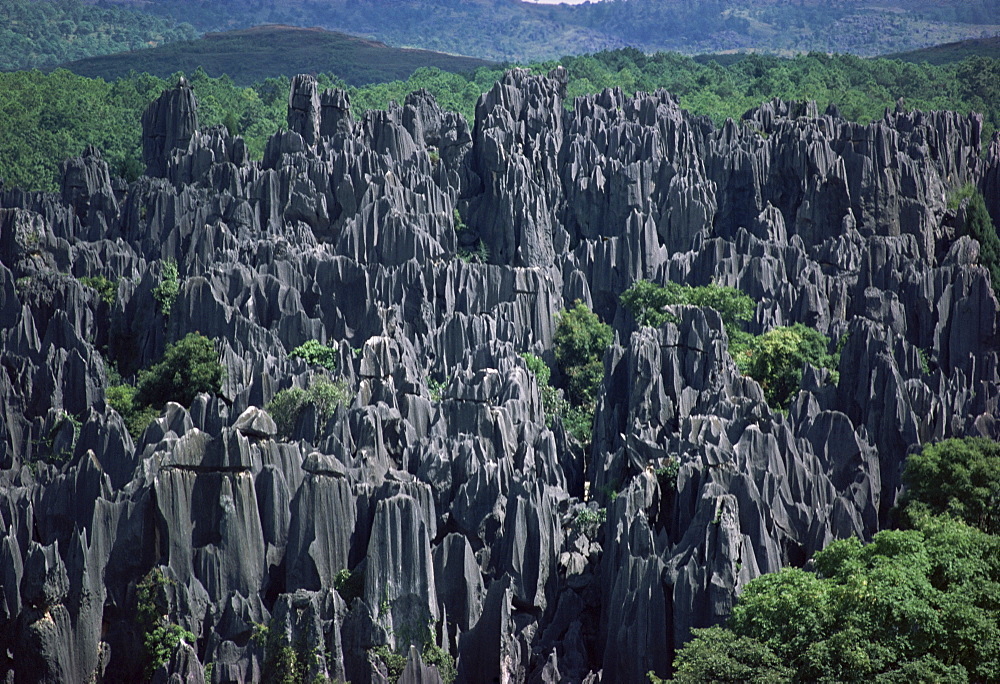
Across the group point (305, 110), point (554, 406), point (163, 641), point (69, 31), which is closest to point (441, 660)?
point (163, 641)

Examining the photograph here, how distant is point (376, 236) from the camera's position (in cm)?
6575

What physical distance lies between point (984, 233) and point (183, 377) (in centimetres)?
4067

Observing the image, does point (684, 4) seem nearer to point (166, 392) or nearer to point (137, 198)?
point (137, 198)

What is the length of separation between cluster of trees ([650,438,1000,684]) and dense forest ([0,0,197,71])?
371 feet

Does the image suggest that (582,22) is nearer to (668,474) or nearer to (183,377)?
(183,377)

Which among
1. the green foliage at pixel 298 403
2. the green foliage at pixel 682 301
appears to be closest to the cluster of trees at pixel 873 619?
the green foliage at pixel 298 403

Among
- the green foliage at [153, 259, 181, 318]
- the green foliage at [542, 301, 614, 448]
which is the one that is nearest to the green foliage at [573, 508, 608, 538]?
the green foliage at [542, 301, 614, 448]

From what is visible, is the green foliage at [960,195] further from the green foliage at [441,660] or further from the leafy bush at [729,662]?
the leafy bush at [729,662]

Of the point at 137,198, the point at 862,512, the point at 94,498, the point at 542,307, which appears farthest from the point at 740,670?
the point at 137,198

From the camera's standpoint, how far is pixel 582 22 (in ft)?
608

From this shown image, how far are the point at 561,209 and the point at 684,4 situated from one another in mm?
123199

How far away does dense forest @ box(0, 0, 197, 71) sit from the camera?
137363mm

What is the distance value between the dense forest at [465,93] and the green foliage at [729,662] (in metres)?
59.1

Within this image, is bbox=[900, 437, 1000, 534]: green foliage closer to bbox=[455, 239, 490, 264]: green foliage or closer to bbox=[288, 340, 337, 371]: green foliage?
bbox=[288, 340, 337, 371]: green foliage
